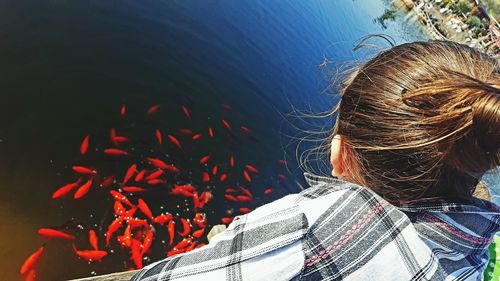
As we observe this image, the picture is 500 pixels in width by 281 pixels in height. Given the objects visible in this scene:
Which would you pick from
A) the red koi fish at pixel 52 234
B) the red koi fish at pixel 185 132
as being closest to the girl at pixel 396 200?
the red koi fish at pixel 52 234

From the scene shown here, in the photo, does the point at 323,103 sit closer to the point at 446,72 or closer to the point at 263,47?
the point at 263,47

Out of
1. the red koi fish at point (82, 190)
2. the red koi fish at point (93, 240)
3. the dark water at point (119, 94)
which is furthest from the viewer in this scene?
the red koi fish at point (82, 190)

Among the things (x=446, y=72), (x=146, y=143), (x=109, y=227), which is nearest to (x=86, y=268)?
(x=109, y=227)

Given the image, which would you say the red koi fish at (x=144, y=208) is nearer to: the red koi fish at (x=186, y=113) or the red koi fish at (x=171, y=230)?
the red koi fish at (x=171, y=230)

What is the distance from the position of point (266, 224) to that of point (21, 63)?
6.84 m

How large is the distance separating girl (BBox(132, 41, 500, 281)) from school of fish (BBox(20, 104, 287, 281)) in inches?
164

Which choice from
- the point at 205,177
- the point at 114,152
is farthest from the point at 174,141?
the point at 114,152

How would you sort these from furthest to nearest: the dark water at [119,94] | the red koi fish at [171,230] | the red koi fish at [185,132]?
the red koi fish at [185,132]
the red koi fish at [171,230]
the dark water at [119,94]

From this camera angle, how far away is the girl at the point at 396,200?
91 centimetres

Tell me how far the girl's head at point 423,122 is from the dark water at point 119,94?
8.32 ft

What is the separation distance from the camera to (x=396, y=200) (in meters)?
1.07

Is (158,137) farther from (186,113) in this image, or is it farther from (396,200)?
(396,200)

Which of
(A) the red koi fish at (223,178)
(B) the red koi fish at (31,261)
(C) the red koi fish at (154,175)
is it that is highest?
(A) the red koi fish at (223,178)

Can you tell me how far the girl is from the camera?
91 centimetres
